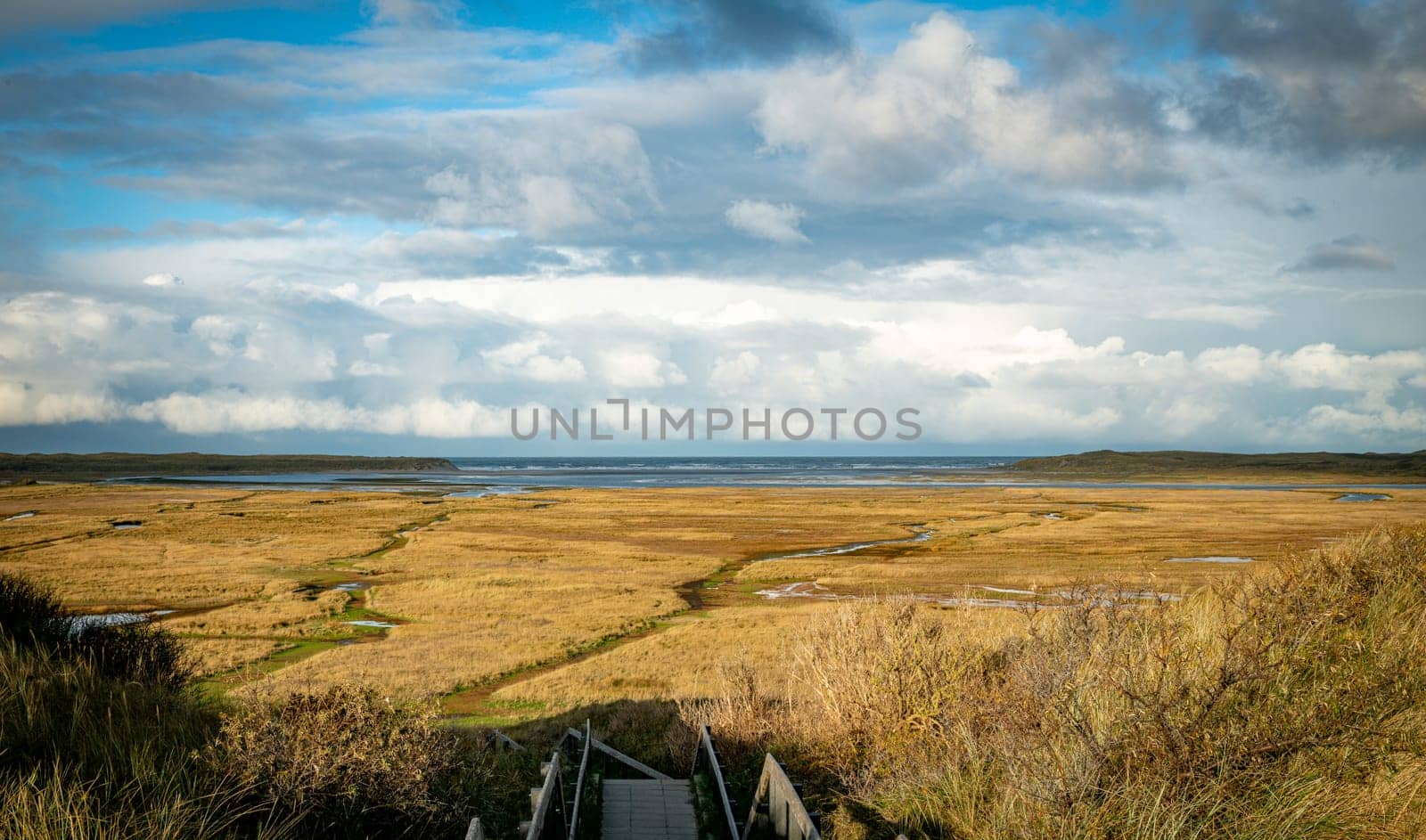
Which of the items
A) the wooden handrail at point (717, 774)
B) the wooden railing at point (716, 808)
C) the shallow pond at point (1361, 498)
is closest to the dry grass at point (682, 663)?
the wooden handrail at point (717, 774)

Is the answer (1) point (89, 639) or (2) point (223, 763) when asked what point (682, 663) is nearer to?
(1) point (89, 639)

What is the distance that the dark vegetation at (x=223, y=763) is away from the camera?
22.7ft

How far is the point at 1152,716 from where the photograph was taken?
6.87 metres

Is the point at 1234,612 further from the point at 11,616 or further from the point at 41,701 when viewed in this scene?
the point at 11,616

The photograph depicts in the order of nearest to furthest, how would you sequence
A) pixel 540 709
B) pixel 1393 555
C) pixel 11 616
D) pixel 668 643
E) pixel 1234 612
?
1. pixel 1234 612
2. pixel 1393 555
3. pixel 11 616
4. pixel 540 709
5. pixel 668 643

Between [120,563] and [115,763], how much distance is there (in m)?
55.2

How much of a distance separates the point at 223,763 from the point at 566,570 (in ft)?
149

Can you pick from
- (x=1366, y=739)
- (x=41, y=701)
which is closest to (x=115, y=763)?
(x=41, y=701)

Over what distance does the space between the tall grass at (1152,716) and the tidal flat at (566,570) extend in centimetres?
139

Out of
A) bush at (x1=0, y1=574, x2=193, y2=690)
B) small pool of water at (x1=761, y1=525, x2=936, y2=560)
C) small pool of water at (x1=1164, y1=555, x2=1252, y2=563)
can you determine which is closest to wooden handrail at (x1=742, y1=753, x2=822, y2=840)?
bush at (x1=0, y1=574, x2=193, y2=690)

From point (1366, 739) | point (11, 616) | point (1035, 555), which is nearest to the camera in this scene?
point (1366, 739)

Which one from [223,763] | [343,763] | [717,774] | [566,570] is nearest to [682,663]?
[717,774]

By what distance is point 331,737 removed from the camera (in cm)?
857

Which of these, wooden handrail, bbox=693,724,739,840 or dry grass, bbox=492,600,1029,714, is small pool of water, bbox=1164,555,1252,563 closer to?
dry grass, bbox=492,600,1029,714
